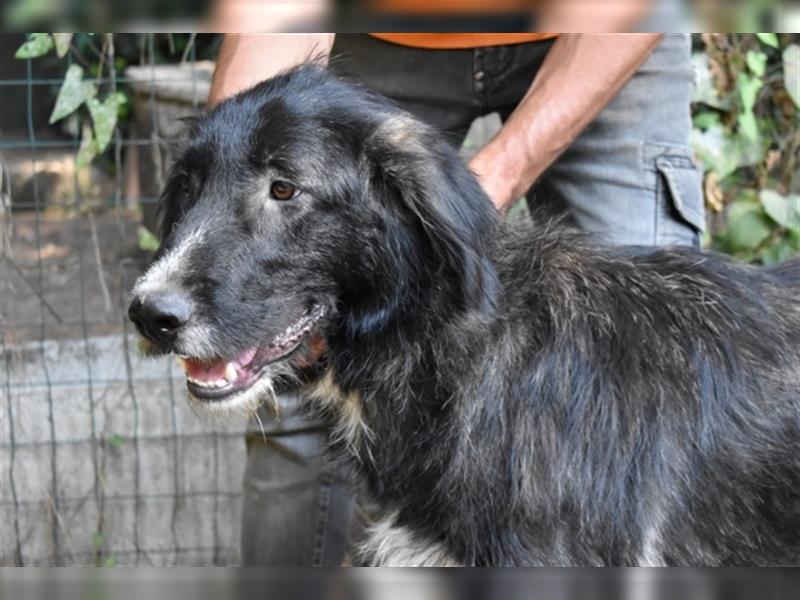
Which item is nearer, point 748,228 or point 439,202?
point 439,202

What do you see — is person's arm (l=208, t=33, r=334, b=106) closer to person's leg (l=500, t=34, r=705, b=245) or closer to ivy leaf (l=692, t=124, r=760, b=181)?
person's leg (l=500, t=34, r=705, b=245)

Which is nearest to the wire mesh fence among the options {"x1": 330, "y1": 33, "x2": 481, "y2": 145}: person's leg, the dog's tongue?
{"x1": 330, "y1": 33, "x2": 481, "y2": 145}: person's leg

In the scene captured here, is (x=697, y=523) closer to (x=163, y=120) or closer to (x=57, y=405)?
(x=57, y=405)

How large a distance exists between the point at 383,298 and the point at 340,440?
418 mm

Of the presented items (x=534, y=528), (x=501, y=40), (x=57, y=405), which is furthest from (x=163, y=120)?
(x=534, y=528)

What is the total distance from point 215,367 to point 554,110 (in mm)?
1053

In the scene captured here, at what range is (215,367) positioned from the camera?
2455 mm

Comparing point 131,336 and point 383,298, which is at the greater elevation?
point 383,298

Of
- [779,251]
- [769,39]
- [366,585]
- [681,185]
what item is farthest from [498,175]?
[779,251]

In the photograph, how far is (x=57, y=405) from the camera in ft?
14.6

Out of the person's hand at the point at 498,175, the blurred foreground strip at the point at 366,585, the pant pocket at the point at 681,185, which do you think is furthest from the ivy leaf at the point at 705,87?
the blurred foreground strip at the point at 366,585

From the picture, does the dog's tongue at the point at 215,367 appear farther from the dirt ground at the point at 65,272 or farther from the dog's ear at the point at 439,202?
the dirt ground at the point at 65,272

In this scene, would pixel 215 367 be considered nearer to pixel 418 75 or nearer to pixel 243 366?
pixel 243 366

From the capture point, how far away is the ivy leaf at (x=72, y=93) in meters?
4.54
